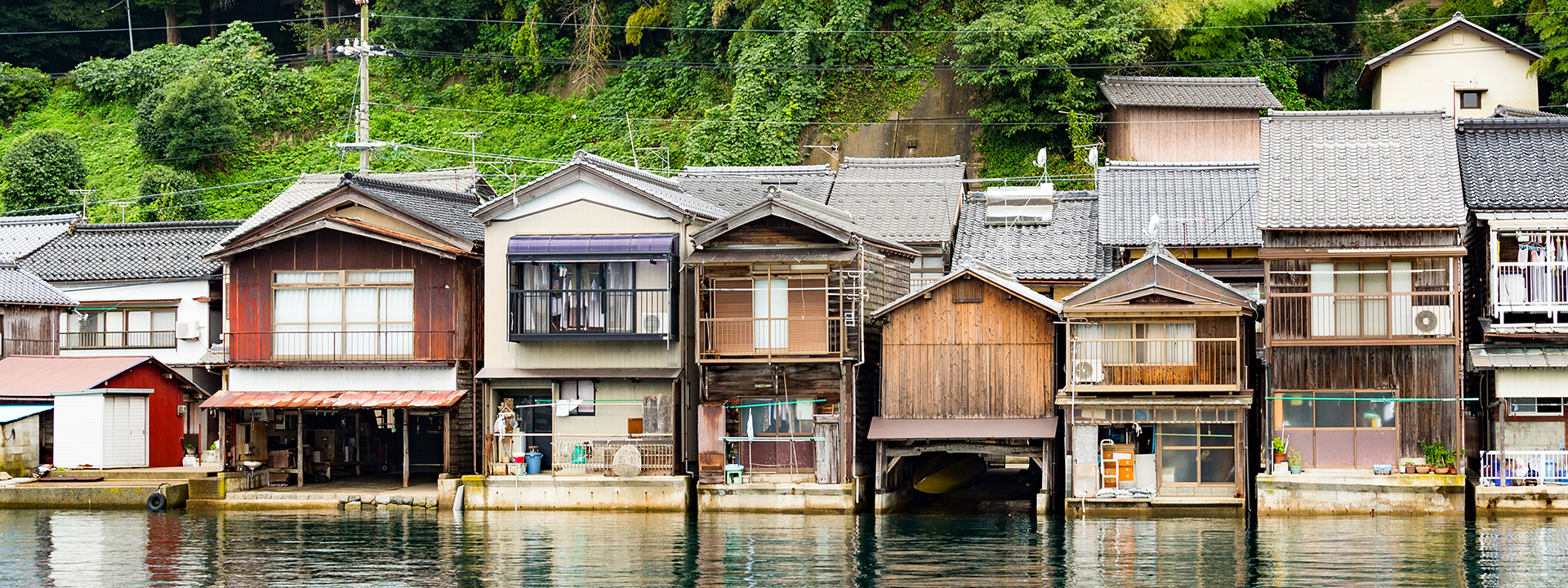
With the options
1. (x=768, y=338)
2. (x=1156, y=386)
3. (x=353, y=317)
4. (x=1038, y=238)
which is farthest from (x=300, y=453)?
(x=1156, y=386)

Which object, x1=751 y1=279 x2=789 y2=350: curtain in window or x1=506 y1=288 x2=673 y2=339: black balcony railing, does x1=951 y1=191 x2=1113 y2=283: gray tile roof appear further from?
x1=506 y1=288 x2=673 y2=339: black balcony railing

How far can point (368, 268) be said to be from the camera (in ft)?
129

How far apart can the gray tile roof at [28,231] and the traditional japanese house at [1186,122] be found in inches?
1336

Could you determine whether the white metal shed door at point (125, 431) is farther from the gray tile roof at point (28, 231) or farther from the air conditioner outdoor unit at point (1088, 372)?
the air conditioner outdoor unit at point (1088, 372)

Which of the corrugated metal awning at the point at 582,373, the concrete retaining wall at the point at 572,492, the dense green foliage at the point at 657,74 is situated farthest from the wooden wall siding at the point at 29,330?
the concrete retaining wall at the point at 572,492

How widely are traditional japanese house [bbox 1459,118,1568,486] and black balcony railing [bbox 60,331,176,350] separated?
3437 centimetres

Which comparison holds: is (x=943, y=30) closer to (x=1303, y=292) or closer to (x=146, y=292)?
(x=1303, y=292)

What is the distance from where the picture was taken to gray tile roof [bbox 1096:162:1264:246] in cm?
4088

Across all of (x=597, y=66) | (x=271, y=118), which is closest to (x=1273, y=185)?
(x=597, y=66)

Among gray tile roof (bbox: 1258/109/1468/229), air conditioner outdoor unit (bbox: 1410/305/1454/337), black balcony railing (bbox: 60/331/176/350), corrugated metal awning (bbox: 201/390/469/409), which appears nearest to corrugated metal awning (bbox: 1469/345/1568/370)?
air conditioner outdoor unit (bbox: 1410/305/1454/337)

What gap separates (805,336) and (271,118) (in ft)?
128

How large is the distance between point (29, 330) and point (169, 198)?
14934 mm

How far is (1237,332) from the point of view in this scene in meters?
33.8

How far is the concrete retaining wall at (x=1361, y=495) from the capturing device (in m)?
32.4
